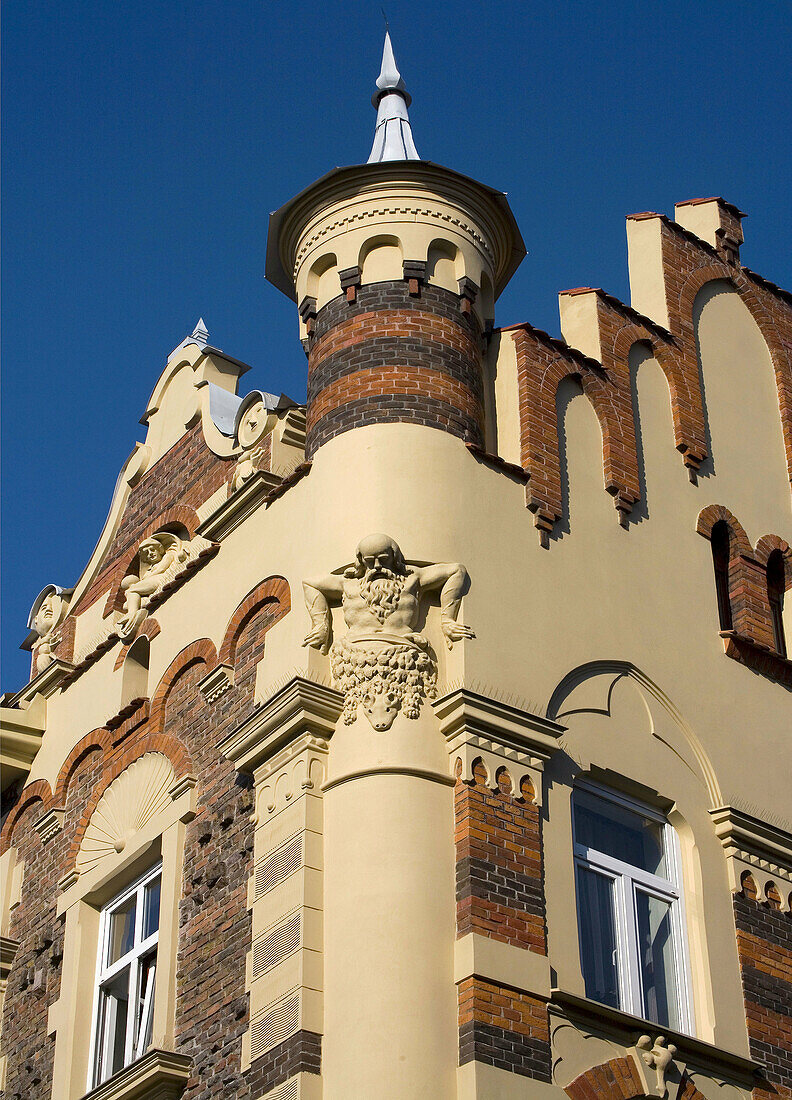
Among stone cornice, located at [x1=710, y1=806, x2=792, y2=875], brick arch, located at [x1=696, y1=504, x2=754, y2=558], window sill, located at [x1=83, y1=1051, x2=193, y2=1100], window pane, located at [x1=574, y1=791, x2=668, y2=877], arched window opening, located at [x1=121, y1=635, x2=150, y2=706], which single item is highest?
brick arch, located at [x1=696, y1=504, x2=754, y2=558]

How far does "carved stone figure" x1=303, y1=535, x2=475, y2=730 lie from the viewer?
46.7ft

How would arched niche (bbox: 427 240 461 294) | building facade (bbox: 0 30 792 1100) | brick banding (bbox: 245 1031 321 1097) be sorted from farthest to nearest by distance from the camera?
arched niche (bbox: 427 240 461 294) < building facade (bbox: 0 30 792 1100) < brick banding (bbox: 245 1031 321 1097)

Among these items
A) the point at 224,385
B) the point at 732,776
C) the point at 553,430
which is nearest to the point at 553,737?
the point at 732,776

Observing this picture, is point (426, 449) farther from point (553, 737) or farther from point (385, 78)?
point (385, 78)

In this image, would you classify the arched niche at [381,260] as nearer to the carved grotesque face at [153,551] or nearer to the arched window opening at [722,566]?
the carved grotesque face at [153,551]

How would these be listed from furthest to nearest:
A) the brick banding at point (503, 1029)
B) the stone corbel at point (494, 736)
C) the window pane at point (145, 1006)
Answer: the window pane at point (145, 1006) < the stone corbel at point (494, 736) < the brick banding at point (503, 1029)

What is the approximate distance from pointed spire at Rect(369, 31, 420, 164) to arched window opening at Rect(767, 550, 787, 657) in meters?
5.39

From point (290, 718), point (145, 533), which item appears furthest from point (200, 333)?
point (290, 718)

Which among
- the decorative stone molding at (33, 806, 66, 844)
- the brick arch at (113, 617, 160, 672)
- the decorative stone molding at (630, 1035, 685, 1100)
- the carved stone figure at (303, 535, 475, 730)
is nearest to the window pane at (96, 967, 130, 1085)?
the decorative stone molding at (33, 806, 66, 844)

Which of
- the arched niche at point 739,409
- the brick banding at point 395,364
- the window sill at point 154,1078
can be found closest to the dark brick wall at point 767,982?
the arched niche at point 739,409

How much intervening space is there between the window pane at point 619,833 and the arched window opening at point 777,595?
10.2 ft

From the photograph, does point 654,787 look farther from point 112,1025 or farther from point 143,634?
point 143,634

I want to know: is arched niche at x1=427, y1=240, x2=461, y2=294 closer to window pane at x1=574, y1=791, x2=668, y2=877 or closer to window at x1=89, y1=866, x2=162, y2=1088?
window pane at x1=574, y1=791, x2=668, y2=877

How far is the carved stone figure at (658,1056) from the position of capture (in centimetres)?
1356
